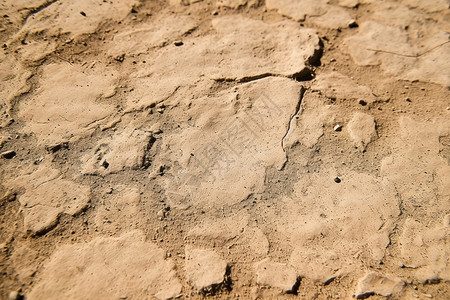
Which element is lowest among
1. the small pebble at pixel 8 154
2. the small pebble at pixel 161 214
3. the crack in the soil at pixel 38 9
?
the small pebble at pixel 161 214

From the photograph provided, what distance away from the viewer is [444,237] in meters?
1.40

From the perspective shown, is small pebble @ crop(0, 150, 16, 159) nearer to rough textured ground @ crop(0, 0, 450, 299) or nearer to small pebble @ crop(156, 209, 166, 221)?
rough textured ground @ crop(0, 0, 450, 299)

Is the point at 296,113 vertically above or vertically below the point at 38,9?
below

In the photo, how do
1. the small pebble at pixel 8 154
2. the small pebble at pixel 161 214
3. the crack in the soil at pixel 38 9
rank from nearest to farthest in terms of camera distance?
the small pebble at pixel 161 214 → the small pebble at pixel 8 154 → the crack in the soil at pixel 38 9

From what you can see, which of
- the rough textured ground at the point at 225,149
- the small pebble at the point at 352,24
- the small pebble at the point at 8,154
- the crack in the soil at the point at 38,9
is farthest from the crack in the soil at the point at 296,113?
the crack in the soil at the point at 38,9

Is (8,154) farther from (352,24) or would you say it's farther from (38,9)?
(352,24)

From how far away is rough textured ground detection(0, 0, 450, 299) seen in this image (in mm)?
1337

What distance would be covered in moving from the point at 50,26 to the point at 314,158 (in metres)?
1.52

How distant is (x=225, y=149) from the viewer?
1.63 metres

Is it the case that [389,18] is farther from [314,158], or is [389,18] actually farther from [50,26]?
[50,26]

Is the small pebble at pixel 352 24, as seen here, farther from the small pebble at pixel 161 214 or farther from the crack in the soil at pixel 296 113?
the small pebble at pixel 161 214

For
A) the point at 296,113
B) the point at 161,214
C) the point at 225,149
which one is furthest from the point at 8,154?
the point at 296,113

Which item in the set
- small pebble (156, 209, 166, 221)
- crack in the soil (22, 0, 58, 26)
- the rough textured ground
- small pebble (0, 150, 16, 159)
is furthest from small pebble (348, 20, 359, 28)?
small pebble (0, 150, 16, 159)

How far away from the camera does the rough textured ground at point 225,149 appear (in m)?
1.34
